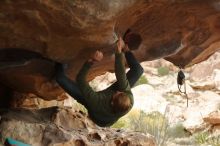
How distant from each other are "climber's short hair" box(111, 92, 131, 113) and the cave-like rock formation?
776 millimetres

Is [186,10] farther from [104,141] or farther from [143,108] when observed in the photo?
[143,108]

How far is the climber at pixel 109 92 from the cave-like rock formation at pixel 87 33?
335 millimetres

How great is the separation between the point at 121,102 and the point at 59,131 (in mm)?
1450

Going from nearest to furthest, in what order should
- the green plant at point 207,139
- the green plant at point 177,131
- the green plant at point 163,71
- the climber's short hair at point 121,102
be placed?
the climber's short hair at point 121,102
the green plant at point 207,139
the green plant at point 177,131
the green plant at point 163,71

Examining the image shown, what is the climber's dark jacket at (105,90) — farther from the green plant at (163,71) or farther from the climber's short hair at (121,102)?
the green plant at (163,71)

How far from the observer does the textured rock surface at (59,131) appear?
5785mm

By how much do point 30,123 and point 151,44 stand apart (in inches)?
97.1

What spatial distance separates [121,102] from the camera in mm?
5031

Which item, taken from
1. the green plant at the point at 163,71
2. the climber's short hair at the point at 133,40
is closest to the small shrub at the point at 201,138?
the climber's short hair at the point at 133,40

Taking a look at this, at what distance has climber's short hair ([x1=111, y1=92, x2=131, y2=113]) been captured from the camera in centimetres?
504

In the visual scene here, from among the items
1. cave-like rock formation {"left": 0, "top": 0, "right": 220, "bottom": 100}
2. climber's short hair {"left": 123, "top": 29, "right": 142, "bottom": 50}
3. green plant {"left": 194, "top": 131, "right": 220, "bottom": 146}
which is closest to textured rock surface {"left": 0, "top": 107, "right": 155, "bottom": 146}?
cave-like rock formation {"left": 0, "top": 0, "right": 220, "bottom": 100}

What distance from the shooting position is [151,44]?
7.12 m

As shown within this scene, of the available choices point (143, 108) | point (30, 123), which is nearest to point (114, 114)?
point (30, 123)

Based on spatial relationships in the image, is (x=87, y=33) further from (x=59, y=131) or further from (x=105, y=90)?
(x=59, y=131)
